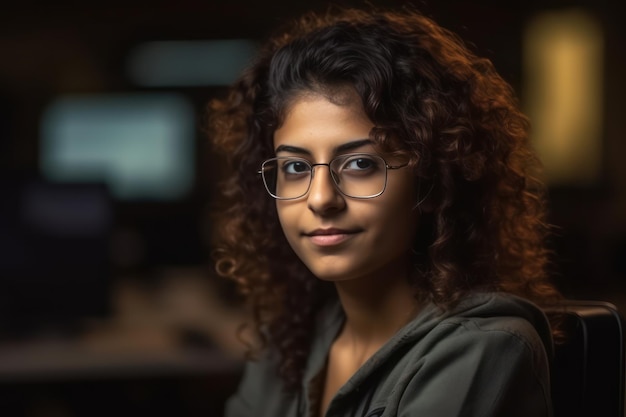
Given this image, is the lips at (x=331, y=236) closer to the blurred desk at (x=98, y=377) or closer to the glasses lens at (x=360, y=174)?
the glasses lens at (x=360, y=174)

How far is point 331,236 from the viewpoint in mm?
1541

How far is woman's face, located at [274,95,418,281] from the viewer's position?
1.53 meters

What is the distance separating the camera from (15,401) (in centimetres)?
375

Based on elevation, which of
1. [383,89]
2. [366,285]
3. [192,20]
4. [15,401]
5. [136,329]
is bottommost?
[15,401]

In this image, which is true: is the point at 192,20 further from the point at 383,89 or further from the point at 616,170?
the point at 383,89

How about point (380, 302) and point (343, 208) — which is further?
point (380, 302)

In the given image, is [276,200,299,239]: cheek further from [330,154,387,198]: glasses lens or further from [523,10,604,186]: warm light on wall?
[523,10,604,186]: warm light on wall

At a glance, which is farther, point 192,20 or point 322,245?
point 192,20

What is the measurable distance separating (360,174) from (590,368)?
1.72 ft

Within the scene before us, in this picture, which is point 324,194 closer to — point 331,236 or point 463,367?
point 331,236

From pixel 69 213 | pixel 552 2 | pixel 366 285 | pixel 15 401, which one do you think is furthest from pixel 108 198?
pixel 552 2

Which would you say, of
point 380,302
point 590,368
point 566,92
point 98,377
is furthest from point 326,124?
point 566,92

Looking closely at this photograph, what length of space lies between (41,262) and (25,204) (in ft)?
0.76

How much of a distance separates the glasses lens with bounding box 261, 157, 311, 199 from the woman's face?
0.7 inches
